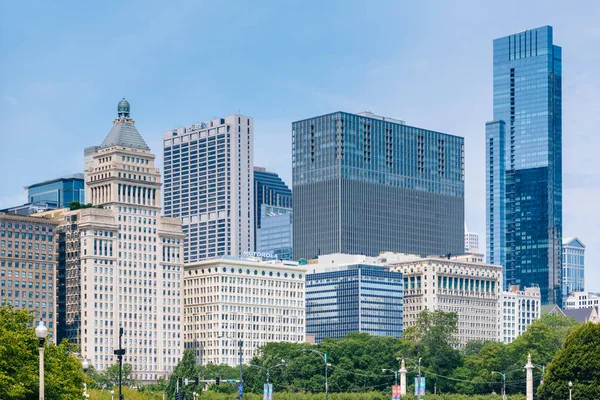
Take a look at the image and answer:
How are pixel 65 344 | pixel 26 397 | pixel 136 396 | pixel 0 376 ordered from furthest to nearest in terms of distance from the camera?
1. pixel 136 396
2. pixel 65 344
3. pixel 26 397
4. pixel 0 376

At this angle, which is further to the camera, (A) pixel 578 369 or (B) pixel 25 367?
(A) pixel 578 369

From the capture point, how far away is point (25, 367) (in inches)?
4225

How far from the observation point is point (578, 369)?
182 meters

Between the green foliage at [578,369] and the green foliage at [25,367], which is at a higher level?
the green foliage at [25,367]

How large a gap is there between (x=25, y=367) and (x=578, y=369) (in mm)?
97026

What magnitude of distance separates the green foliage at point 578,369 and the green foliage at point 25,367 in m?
80.3

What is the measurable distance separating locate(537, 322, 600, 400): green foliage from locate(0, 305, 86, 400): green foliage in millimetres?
80341

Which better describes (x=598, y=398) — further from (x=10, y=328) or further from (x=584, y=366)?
(x=10, y=328)

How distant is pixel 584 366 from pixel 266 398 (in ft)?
146

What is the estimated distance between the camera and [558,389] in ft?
595

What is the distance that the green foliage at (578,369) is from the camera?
584ft

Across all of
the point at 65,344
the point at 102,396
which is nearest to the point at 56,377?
the point at 65,344

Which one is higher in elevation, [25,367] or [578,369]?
[25,367]

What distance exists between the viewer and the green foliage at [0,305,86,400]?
103m
